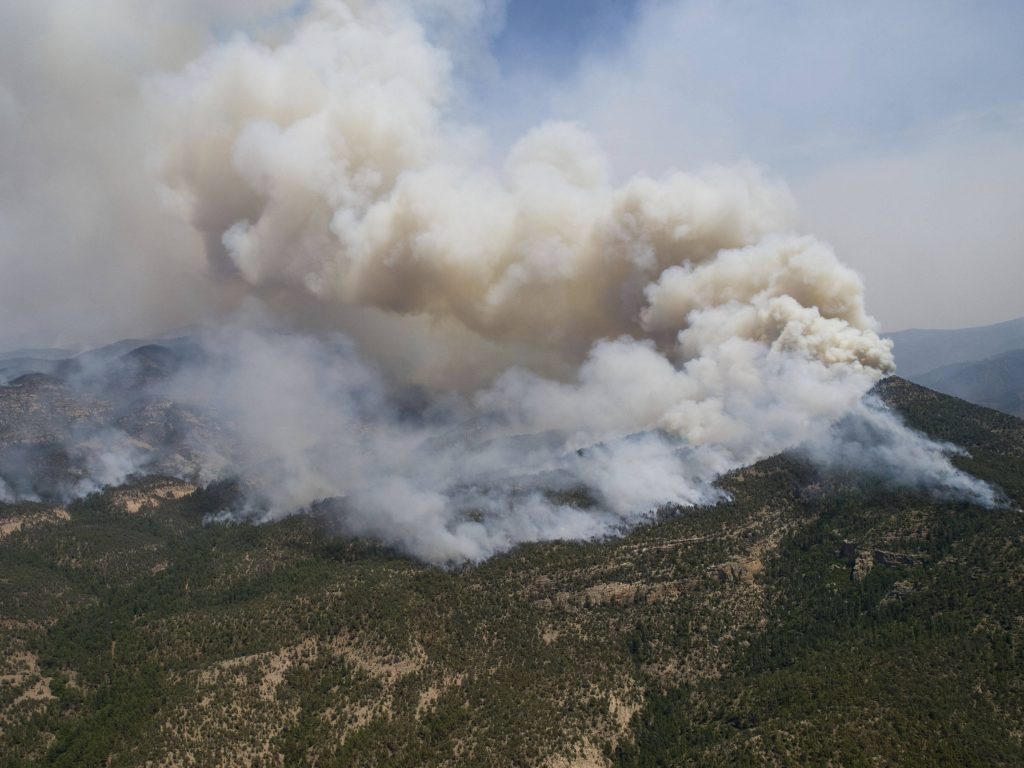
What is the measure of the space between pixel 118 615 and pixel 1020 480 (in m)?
159

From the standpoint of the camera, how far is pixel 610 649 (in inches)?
3927

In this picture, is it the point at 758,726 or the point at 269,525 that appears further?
the point at 269,525

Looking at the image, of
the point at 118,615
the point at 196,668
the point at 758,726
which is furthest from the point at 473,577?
the point at 118,615

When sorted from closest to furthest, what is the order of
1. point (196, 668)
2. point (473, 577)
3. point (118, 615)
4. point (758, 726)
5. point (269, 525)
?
1. point (758, 726)
2. point (196, 668)
3. point (473, 577)
4. point (118, 615)
5. point (269, 525)

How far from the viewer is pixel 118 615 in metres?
128

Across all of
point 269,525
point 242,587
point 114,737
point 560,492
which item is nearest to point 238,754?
point 114,737

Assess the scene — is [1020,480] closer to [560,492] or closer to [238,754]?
[560,492]

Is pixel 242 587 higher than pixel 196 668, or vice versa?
pixel 242 587

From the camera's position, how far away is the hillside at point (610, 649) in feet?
256

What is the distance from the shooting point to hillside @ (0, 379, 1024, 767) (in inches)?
3071

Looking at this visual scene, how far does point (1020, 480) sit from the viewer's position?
344 ft

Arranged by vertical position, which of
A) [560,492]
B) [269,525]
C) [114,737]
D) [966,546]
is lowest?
[966,546]

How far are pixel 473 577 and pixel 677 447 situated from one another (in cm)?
5937

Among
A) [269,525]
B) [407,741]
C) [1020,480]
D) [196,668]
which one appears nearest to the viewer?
[407,741]
